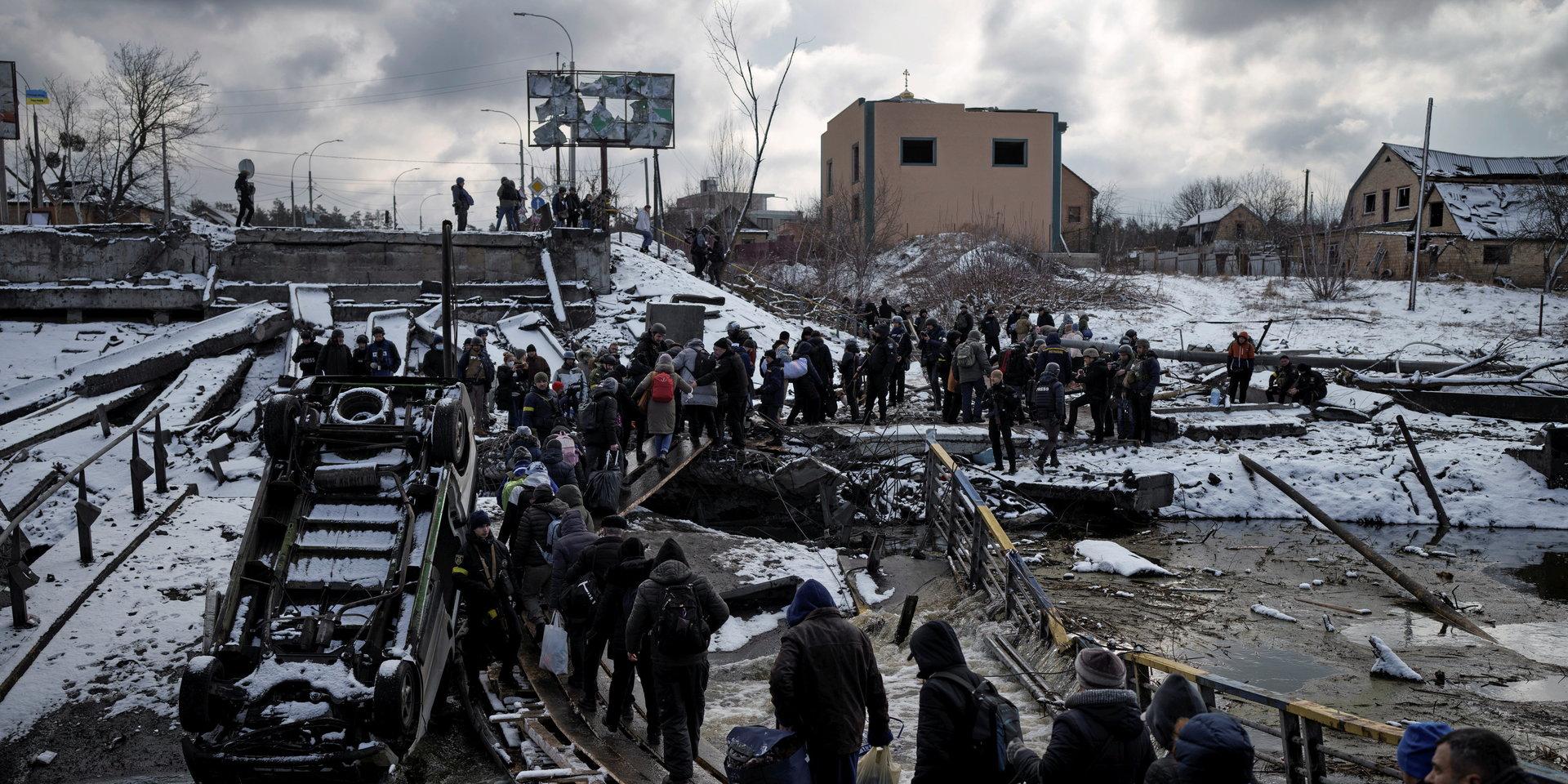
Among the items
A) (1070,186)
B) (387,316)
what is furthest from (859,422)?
(1070,186)

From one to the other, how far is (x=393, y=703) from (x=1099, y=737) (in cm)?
411

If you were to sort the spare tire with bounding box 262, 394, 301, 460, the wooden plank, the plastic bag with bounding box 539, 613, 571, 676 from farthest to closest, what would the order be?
the wooden plank, the plastic bag with bounding box 539, 613, 571, 676, the spare tire with bounding box 262, 394, 301, 460

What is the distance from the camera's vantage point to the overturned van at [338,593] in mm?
6164

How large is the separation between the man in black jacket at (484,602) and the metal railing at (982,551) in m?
4.02

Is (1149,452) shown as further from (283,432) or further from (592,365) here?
(283,432)

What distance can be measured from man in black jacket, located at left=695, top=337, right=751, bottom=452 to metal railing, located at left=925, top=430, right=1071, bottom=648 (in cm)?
285

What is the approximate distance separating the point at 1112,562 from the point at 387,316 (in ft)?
53.0

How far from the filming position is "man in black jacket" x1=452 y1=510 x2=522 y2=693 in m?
7.96

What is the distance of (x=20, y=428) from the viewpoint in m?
16.2

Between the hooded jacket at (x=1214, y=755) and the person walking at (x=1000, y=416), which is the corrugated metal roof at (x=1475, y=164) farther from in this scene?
the hooded jacket at (x=1214, y=755)

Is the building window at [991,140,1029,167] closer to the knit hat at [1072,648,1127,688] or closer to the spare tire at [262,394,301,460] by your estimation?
the spare tire at [262,394,301,460]

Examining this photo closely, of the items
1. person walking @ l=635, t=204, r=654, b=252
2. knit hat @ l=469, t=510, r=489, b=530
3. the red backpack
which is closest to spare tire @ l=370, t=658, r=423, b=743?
knit hat @ l=469, t=510, r=489, b=530

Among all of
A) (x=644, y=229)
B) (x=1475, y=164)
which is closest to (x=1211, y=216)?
(x=1475, y=164)

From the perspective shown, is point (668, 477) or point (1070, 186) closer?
point (668, 477)
